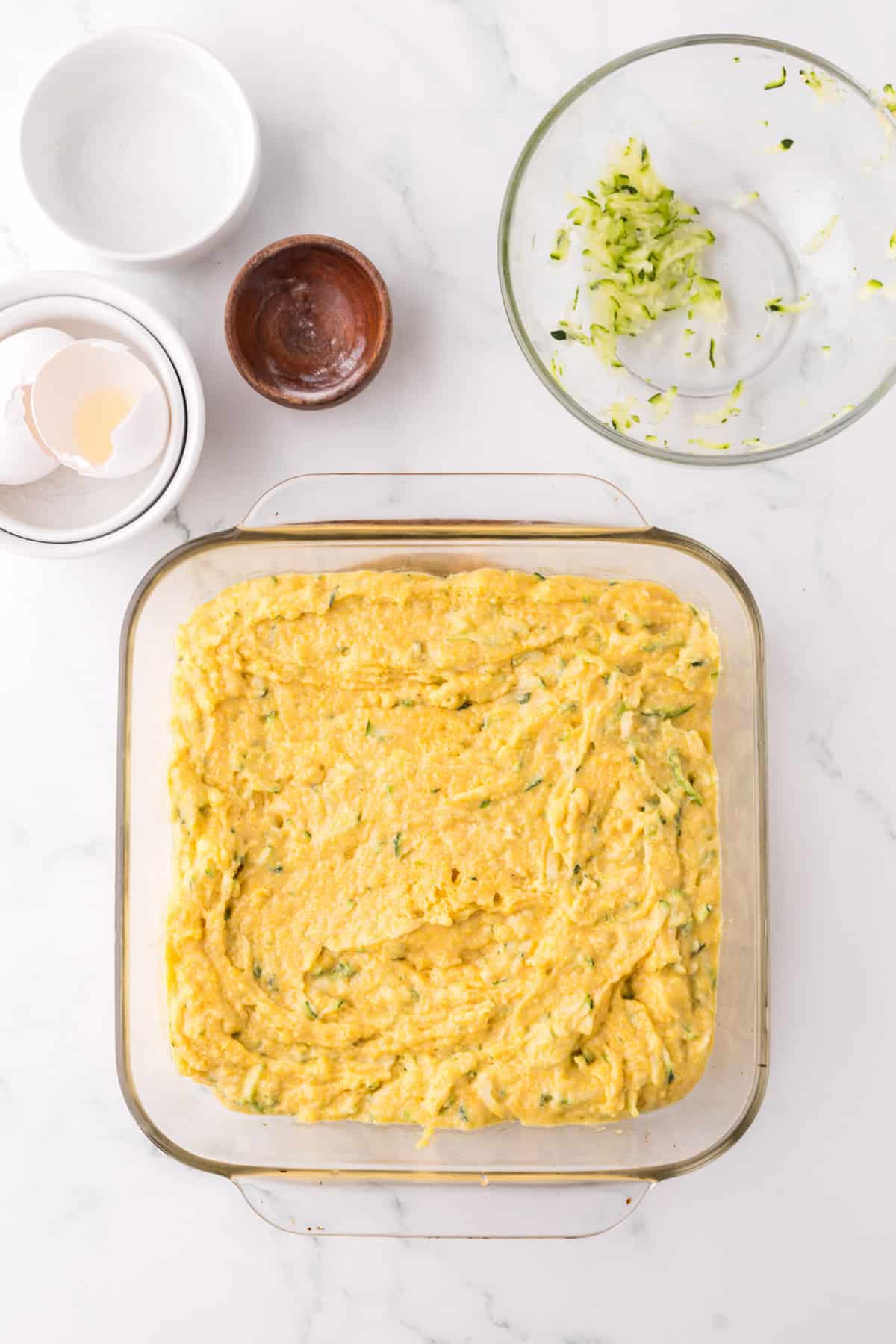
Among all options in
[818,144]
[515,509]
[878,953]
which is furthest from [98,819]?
[818,144]

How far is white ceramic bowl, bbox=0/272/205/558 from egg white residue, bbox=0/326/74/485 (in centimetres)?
6

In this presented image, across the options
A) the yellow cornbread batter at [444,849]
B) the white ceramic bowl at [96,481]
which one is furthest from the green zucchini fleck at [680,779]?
the white ceramic bowl at [96,481]

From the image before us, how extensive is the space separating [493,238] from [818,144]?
0.54m

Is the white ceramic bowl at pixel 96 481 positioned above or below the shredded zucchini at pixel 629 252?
below

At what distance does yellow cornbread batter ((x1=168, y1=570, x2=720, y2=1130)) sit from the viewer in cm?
185

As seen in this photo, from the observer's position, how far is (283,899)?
74.3 inches

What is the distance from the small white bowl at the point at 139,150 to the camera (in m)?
2.05

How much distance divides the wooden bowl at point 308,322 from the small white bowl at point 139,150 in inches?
4.9

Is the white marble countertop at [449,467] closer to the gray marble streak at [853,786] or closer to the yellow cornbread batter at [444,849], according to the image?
the gray marble streak at [853,786]

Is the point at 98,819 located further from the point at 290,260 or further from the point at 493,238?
the point at 493,238

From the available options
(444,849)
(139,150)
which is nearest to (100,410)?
(139,150)

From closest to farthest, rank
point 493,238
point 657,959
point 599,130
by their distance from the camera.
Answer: point 657,959, point 599,130, point 493,238

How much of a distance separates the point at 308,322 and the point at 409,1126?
4.30 ft

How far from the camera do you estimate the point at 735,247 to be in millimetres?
2021
